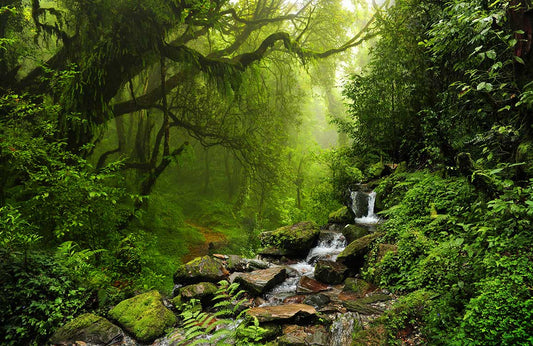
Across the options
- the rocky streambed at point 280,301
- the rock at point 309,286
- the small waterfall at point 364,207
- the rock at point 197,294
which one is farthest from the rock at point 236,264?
the small waterfall at point 364,207

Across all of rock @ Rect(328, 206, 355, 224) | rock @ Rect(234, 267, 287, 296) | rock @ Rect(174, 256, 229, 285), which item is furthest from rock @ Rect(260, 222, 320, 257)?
rock @ Rect(174, 256, 229, 285)

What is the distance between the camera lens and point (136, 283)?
20.1ft

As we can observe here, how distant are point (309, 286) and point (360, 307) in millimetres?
1659

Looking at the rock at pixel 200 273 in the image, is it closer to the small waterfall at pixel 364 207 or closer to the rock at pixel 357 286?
the rock at pixel 357 286

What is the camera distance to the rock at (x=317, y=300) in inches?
203

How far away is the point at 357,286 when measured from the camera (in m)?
5.59

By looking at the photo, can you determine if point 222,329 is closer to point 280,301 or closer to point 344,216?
point 280,301

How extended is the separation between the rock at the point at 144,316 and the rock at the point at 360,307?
3.15 metres

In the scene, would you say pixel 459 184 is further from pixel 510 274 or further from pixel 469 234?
pixel 510 274

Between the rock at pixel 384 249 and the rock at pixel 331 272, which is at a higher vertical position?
the rock at pixel 384 249

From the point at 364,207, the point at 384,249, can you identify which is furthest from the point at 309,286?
the point at 364,207

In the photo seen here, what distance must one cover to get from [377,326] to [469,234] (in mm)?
1751

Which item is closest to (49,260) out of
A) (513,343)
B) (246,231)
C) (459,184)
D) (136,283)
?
(136,283)

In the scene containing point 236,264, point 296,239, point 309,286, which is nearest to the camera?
point 309,286
